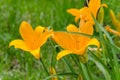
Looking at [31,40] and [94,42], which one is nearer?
[94,42]

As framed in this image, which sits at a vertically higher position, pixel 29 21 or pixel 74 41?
pixel 74 41

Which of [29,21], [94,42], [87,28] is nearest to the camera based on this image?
[94,42]

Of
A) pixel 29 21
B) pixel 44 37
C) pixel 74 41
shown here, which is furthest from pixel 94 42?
pixel 29 21

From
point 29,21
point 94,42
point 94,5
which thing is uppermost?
point 94,5

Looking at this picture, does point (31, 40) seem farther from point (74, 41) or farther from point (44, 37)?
point (74, 41)

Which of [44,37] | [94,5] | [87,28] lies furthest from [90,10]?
[44,37]

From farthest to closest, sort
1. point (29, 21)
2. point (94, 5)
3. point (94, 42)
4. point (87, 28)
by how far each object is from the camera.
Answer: point (29, 21)
point (94, 5)
point (87, 28)
point (94, 42)

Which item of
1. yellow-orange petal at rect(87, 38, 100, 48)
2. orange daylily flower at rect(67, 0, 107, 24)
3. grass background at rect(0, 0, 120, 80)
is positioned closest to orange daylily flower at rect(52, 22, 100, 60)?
yellow-orange petal at rect(87, 38, 100, 48)

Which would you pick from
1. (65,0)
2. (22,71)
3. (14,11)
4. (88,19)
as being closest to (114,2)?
(65,0)

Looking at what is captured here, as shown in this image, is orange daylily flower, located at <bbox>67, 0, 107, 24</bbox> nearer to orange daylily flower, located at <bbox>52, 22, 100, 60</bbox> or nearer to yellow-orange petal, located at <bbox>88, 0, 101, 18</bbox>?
yellow-orange petal, located at <bbox>88, 0, 101, 18</bbox>
